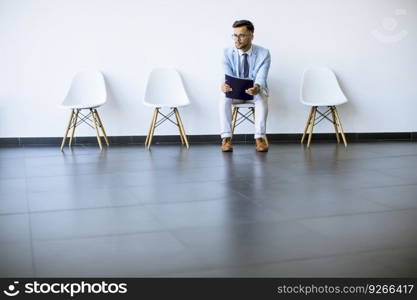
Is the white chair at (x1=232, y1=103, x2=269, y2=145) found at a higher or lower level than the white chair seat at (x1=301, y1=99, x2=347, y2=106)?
lower

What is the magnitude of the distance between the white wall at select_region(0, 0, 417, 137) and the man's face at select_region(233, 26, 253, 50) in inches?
25.8

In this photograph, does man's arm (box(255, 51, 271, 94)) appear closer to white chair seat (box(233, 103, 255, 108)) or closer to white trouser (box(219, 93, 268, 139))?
white trouser (box(219, 93, 268, 139))

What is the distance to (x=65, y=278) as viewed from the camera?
7.89 ft

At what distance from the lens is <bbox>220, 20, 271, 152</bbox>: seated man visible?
6348 millimetres

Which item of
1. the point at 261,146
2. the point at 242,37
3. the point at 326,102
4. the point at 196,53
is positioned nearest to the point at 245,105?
the point at 261,146

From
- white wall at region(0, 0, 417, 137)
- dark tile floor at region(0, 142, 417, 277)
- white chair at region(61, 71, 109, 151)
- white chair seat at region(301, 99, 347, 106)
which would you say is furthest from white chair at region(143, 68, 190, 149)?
white chair seat at region(301, 99, 347, 106)

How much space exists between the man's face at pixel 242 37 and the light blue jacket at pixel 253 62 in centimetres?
9

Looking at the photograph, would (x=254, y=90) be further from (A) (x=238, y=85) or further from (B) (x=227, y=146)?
(B) (x=227, y=146)

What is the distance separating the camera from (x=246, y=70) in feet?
21.2

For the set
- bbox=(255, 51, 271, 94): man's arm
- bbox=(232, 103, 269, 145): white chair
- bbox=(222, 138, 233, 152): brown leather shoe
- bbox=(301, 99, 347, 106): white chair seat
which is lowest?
bbox=(222, 138, 233, 152): brown leather shoe

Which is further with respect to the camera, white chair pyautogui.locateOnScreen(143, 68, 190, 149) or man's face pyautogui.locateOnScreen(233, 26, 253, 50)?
white chair pyautogui.locateOnScreen(143, 68, 190, 149)

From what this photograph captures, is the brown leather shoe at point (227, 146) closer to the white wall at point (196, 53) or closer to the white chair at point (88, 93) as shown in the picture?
the white wall at point (196, 53)

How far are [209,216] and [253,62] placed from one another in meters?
3.29

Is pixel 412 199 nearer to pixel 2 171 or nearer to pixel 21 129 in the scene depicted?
pixel 2 171
